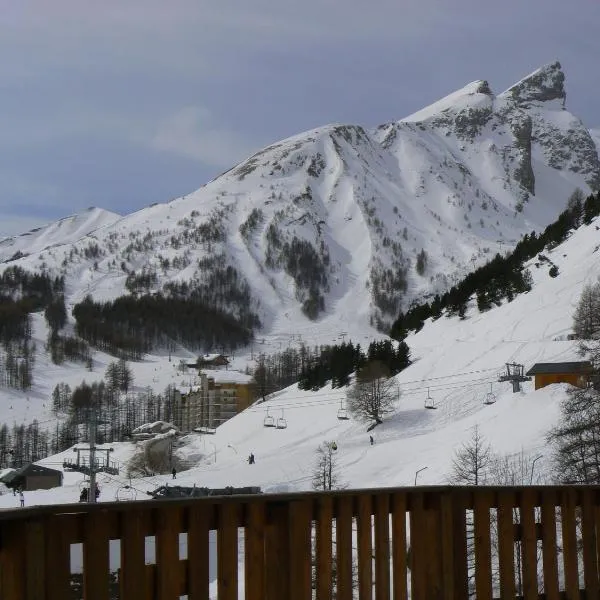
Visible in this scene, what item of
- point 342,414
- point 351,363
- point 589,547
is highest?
point 351,363

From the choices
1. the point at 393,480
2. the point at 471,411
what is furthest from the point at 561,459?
the point at 471,411

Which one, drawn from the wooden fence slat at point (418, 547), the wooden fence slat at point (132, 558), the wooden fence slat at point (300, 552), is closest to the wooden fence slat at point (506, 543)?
the wooden fence slat at point (418, 547)

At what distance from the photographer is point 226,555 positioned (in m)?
5.48

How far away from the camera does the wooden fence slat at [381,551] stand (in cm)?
630

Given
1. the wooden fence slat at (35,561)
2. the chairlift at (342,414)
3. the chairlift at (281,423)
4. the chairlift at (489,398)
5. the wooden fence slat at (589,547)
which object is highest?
the chairlift at (489,398)

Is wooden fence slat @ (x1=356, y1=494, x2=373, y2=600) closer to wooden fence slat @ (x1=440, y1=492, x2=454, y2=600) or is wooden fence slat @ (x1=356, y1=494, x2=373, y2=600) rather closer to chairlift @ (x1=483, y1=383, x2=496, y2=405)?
wooden fence slat @ (x1=440, y1=492, x2=454, y2=600)

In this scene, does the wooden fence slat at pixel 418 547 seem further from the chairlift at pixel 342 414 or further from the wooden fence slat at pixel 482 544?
the chairlift at pixel 342 414

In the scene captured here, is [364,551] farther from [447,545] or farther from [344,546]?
[447,545]

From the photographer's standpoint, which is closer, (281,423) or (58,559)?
(58,559)

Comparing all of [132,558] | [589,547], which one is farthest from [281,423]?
[132,558]

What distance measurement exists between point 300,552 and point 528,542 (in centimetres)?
240

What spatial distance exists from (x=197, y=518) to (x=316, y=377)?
84754 mm

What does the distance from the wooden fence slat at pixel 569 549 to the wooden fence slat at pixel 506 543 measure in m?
0.68

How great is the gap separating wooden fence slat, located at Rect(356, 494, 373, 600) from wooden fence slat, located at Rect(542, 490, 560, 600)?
6.25 feet
